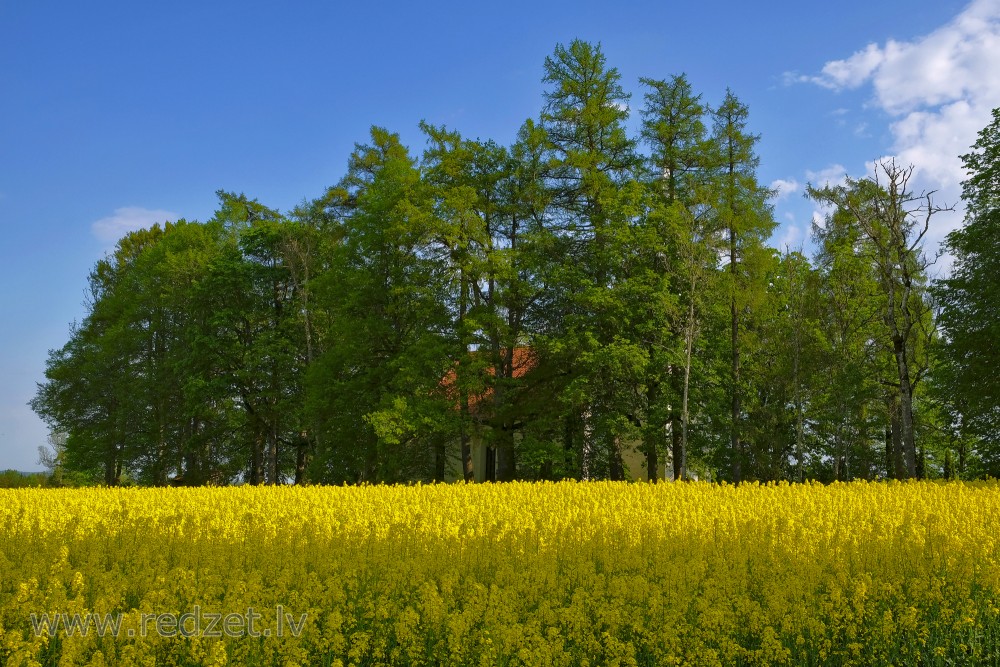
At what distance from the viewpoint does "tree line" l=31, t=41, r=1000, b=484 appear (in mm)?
24641

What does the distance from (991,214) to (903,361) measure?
19.7 ft

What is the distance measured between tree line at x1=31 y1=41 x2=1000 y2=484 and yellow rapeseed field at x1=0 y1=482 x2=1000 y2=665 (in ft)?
42.3

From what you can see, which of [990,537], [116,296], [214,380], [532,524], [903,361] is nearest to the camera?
[990,537]

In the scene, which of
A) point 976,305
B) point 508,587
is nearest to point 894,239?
point 976,305

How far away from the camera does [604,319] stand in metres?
25.2

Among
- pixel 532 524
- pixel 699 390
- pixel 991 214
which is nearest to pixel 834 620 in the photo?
pixel 532 524

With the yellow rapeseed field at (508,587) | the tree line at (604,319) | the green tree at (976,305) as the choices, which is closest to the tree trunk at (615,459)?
the tree line at (604,319)

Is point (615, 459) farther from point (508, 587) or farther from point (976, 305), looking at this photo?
point (508, 587)

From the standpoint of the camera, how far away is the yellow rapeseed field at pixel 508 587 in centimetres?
562

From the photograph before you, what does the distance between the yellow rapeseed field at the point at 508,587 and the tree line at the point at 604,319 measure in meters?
12.9

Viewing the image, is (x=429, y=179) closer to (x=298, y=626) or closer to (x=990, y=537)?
(x=990, y=537)

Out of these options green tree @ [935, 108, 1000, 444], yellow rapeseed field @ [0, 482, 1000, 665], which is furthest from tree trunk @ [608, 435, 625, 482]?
yellow rapeseed field @ [0, 482, 1000, 665]

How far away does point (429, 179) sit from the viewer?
28781mm

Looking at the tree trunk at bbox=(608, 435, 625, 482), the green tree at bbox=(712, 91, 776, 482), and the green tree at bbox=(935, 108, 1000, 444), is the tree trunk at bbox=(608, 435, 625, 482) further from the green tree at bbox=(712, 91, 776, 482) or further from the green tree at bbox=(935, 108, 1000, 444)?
the green tree at bbox=(935, 108, 1000, 444)
